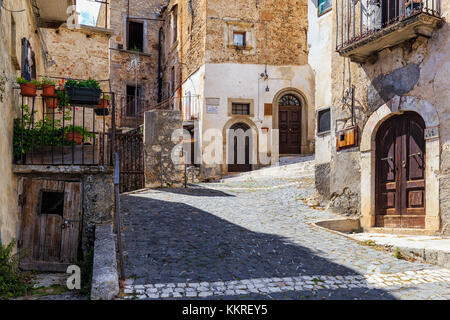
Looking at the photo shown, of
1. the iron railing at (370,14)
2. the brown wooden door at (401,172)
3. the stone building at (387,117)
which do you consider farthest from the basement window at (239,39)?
the brown wooden door at (401,172)

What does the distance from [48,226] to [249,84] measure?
14.3 meters

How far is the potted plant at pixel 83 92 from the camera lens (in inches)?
266

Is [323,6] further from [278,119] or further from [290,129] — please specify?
[290,129]

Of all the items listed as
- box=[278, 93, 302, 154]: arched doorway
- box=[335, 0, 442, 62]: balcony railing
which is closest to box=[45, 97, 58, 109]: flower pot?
box=[335, 0, 442, 62]: balcony railing

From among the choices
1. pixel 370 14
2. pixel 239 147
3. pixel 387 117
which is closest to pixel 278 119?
pixel 239 147

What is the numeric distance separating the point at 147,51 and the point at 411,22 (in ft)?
67.2

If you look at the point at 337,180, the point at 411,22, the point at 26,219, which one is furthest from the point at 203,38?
the point at 26,219

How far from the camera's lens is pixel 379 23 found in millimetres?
9320

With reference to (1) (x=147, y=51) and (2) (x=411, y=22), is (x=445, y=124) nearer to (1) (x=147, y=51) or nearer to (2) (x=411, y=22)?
(2) (x=411, y=22)

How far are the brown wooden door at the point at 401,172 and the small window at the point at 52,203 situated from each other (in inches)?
250

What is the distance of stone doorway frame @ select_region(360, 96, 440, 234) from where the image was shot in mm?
7820

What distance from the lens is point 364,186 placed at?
31.2ft

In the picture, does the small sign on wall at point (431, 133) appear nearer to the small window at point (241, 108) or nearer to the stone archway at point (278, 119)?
the stone archway at point (278, 119)

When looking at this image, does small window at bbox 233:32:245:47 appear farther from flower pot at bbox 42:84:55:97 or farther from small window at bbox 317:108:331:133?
flower pot at bbox 42:84:55:97
